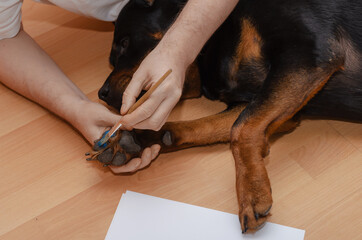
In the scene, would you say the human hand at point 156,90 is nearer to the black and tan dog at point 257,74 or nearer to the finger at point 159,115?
the finger at point 159,115

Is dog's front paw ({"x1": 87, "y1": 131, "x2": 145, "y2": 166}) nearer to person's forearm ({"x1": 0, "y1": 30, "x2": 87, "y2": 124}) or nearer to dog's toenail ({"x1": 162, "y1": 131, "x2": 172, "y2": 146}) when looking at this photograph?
dog's toenail ({"x1": 162, "y1": 131, "x2": 172, "y2": 146})

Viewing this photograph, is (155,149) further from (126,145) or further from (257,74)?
(257,74)

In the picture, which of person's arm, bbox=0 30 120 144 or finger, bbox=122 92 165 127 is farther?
person's arm, bbox=0 30 120 144

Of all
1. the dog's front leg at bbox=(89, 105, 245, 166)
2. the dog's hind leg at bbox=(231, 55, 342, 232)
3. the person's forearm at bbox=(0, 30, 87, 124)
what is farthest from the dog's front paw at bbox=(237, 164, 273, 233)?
the person's forearm at bbox=(0, 30, 87, 124)

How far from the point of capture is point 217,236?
4.32 ft

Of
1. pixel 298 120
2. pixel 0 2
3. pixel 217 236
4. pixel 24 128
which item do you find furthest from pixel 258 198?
pixel 0 2

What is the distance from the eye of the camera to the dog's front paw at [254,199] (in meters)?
1.28

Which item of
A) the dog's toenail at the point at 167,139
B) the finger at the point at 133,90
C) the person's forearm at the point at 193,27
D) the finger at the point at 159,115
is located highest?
the person's forearm at the point at 193,27

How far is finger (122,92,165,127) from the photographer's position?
119 centimetres

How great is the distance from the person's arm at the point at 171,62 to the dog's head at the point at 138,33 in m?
0.25

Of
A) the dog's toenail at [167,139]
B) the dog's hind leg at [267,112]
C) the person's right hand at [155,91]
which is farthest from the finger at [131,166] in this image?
the dog's hind leg at [267,112]

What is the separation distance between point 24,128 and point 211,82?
0.74 meters

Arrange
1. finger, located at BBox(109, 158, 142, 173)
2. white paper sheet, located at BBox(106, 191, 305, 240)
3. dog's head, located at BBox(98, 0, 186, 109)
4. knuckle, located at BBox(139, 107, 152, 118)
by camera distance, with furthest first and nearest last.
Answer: dog's head, located at BBox(98, 0, 186, 109) < finger, located at BBox(109, 158, 142, 173) < white paper sheet, located at BBox(106, 191, 305, 240) < knuckle, located at BBox(139, 107, 152, 118)

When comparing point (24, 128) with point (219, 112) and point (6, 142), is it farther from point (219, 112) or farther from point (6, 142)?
point (219, 112)
